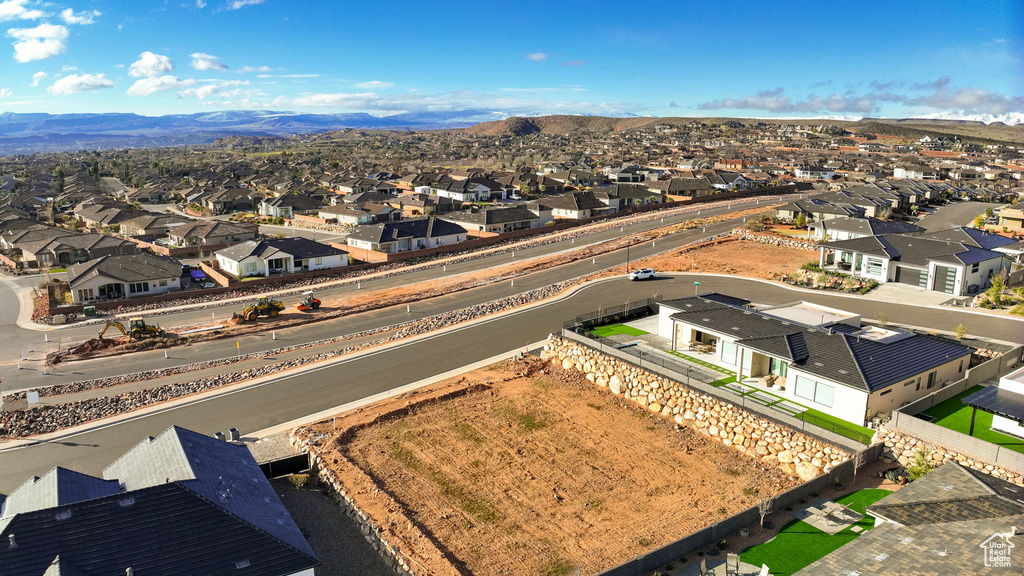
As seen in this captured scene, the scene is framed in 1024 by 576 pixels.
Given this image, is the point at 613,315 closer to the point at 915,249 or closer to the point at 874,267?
the point at 874,267

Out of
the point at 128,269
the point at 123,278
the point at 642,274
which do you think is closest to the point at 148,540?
the point at 642,274

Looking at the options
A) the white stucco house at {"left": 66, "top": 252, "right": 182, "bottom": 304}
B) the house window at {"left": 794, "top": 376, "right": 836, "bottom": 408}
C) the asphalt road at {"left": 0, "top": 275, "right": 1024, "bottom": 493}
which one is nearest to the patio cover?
the house window at {"left": 794, "top": 376, "right": 836, "bottom": 408}

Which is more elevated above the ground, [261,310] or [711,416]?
[711,416]

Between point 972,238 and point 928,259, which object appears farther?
point 972,238

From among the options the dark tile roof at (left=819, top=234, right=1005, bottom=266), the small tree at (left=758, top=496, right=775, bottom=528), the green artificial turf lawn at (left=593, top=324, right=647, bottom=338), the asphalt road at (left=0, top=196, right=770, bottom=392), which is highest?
the dark tile roof at (left=819, top=234, right=1005, bottom=266)

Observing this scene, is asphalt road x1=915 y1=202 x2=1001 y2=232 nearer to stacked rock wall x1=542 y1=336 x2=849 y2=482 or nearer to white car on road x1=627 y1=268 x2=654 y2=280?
white car on road x1=627 y1=268 x2=654 y2=280

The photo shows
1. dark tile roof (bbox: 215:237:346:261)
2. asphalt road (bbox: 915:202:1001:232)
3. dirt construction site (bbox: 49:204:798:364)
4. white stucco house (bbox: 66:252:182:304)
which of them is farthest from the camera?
asphalt road (bbox: 915:202:1001:232)
